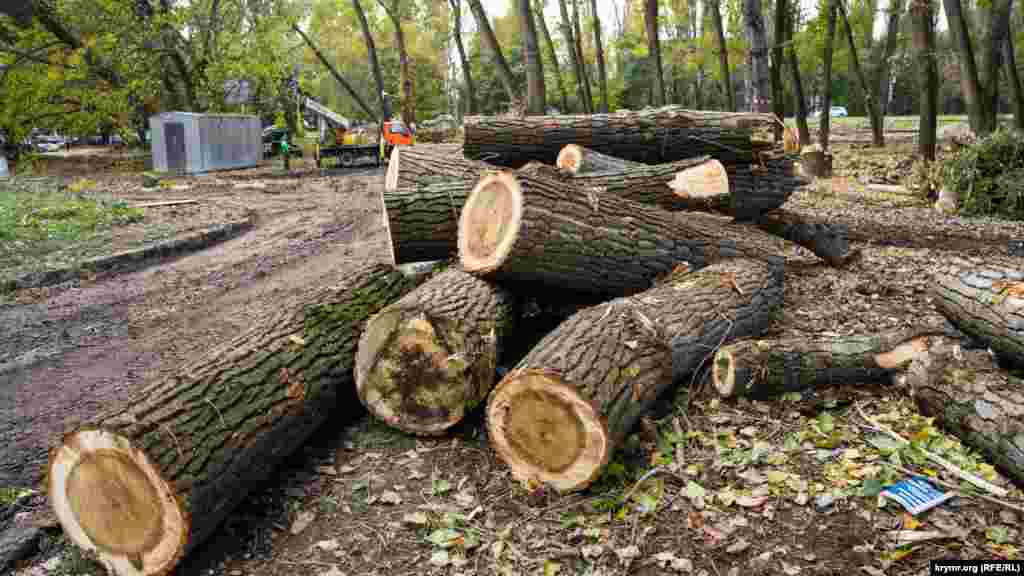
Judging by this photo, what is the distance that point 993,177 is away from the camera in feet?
31.1

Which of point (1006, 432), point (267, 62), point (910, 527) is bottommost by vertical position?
point (910, 527)

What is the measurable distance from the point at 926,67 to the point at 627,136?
759cm

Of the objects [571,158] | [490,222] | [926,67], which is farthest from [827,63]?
[490,222]

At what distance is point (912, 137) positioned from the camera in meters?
21.7

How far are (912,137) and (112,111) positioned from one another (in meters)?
26.0

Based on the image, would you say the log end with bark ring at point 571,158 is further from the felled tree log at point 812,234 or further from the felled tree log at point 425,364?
the felled tree log at point 425,364

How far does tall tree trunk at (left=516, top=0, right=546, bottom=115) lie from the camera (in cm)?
1280

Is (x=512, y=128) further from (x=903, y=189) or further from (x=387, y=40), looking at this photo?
(x=387, y=40)

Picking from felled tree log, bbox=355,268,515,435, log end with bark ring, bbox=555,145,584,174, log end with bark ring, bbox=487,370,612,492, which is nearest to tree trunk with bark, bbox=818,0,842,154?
log end with bark ring, bbox=555,145,584,174

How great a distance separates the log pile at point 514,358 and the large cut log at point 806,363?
0.03 ft

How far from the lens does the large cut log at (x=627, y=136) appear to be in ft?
22.1

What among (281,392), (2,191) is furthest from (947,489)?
(2,191)

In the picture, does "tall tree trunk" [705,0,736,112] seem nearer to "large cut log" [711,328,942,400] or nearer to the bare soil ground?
the bare soil ground

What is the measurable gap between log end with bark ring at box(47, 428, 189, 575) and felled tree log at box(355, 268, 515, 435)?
124 centimetres
